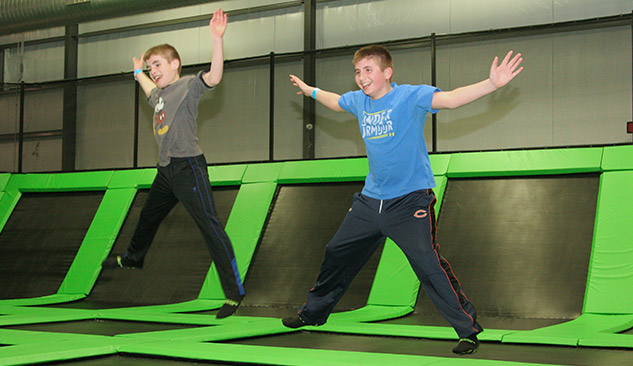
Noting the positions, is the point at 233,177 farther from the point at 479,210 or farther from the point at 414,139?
the point at 414,139

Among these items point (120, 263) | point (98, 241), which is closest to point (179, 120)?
point (120, 263)

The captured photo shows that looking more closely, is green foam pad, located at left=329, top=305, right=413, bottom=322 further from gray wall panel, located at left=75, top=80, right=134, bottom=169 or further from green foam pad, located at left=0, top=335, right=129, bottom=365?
gray wall panel, located at left=75, top=80, right=134, bottom=169

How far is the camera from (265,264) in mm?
5691

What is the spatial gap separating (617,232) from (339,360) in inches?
107

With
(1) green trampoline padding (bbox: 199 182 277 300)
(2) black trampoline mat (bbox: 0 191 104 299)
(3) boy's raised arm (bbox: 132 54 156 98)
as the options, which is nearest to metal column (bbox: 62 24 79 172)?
(2) black trampoline mat (bbox: 0 191 104 299)

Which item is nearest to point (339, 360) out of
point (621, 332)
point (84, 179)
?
point (621, 332)

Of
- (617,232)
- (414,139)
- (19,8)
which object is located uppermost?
(19,8)

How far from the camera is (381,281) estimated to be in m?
5.11

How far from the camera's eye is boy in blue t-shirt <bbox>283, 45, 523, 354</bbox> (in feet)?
9.55

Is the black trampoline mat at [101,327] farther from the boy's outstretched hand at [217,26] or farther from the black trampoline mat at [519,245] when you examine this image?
the boy's outstretched hand at [217,26]

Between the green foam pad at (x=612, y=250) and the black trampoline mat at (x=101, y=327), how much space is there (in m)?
2.59

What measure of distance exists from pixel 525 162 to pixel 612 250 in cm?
109

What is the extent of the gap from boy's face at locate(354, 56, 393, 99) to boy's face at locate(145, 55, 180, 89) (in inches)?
55.5

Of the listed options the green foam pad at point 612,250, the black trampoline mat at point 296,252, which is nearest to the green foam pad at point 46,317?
the black trampoline mat at point 296,252
